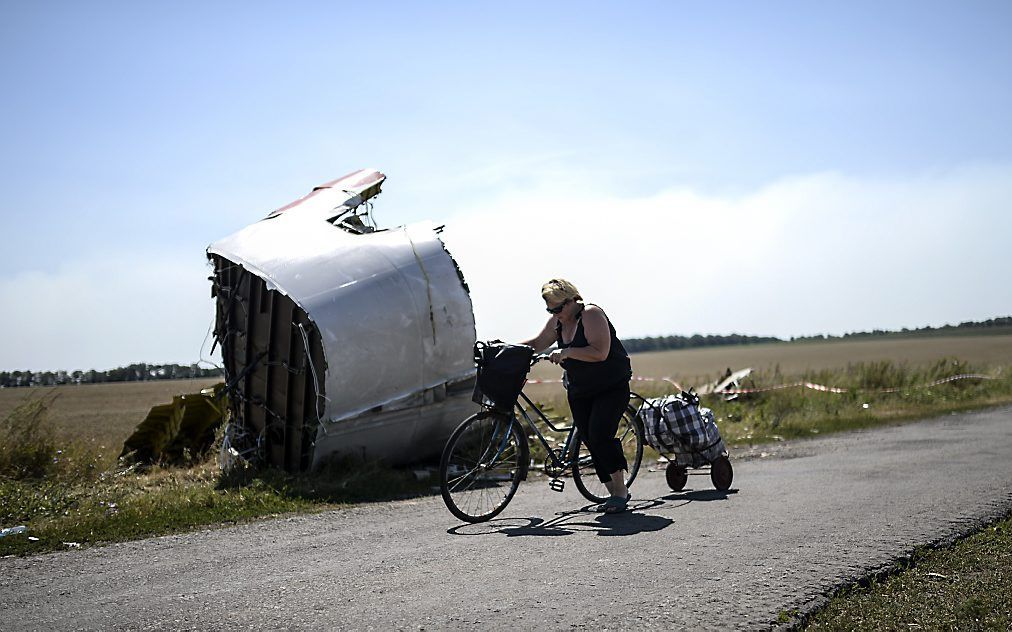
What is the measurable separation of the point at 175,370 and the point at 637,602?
24868 mm

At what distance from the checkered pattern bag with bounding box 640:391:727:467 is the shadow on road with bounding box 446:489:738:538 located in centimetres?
62

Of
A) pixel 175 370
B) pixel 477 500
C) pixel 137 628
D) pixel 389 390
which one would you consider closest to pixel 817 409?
pixel 389 390

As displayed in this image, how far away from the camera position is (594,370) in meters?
7.58

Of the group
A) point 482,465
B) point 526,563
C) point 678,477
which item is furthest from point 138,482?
point 526,563

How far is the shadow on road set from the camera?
6.75 m

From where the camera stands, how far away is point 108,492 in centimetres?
876

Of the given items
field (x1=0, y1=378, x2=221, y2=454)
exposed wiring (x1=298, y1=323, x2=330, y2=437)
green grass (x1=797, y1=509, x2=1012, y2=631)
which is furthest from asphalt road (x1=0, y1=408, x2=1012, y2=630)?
field (x1=0, y1=378, x2=221, y2=454)

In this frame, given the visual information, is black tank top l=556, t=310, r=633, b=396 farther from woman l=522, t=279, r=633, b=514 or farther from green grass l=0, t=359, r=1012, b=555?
green grass l=0, t=359, r=1012, b=555

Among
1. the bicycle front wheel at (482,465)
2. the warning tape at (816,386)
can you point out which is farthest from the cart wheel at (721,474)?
the warning tape at (816,386)

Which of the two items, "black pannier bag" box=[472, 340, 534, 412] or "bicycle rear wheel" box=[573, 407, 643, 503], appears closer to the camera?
"black pannier bag" box=[472, 340, 534, 412]

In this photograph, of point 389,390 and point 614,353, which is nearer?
point 614,353

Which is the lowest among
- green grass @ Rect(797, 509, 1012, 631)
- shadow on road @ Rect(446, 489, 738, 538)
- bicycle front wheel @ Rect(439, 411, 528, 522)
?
green grass @ Rect(797, 509, 1012, 631)

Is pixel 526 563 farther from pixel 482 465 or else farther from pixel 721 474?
pixel 721 474

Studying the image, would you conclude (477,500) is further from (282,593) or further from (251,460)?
(251,460)
